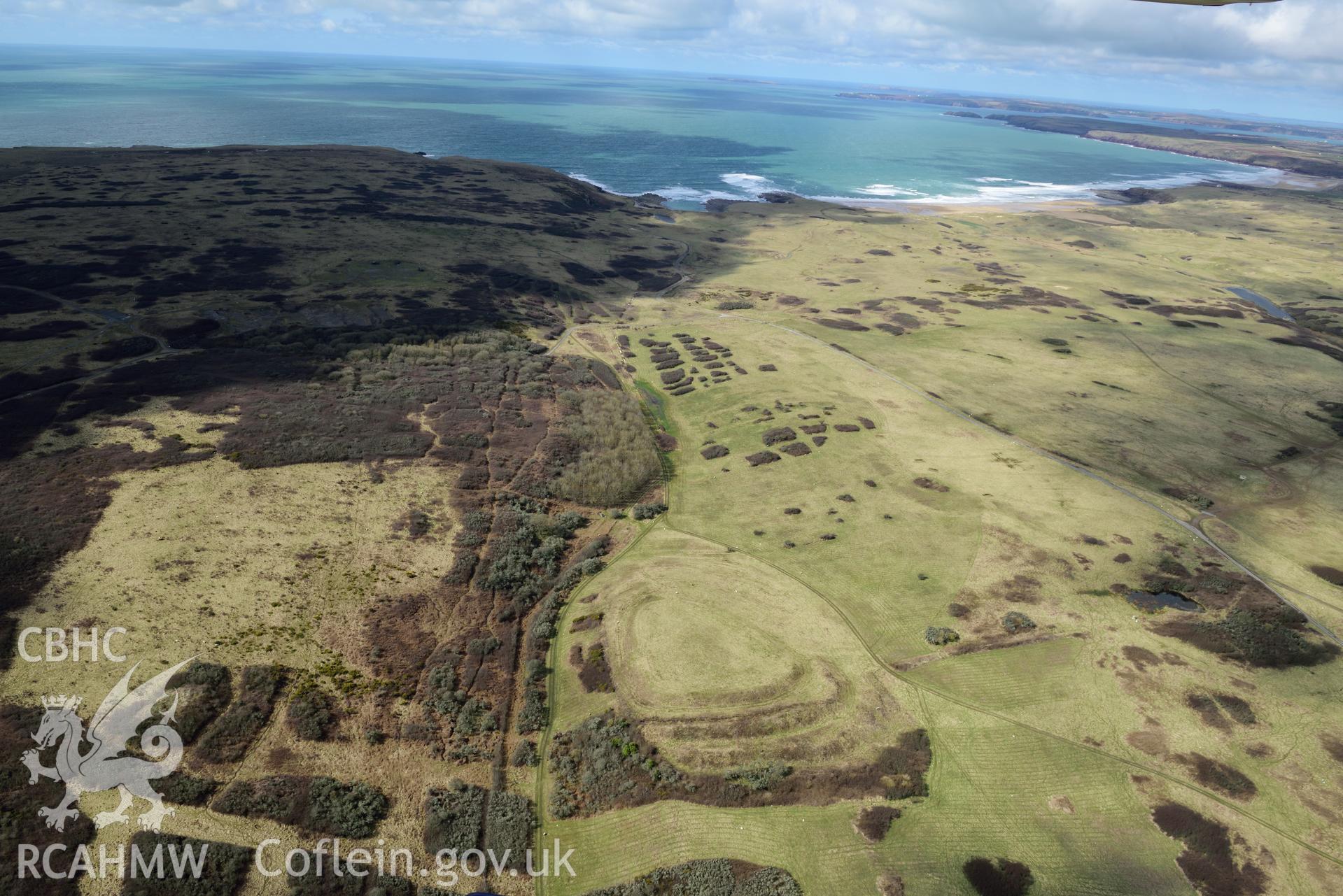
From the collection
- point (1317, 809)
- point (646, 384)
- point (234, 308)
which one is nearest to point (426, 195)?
point (234, 308)

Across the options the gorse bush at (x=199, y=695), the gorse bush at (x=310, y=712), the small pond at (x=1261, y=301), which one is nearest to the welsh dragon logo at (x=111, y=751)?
the gorse bush at (x=199, y=695)

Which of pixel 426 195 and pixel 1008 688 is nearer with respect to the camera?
pixel 1008 688

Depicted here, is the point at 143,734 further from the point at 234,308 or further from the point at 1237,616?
the point at 234,308

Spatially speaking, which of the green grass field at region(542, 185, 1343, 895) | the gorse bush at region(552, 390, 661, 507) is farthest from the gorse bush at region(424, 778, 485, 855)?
the gorse bush at region(552, 390, 661, 507)

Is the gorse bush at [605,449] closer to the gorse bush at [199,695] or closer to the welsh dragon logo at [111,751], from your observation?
the gorse bush at [199,695]

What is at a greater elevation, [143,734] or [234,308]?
[234,308]

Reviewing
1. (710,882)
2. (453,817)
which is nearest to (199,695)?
(453,817)
